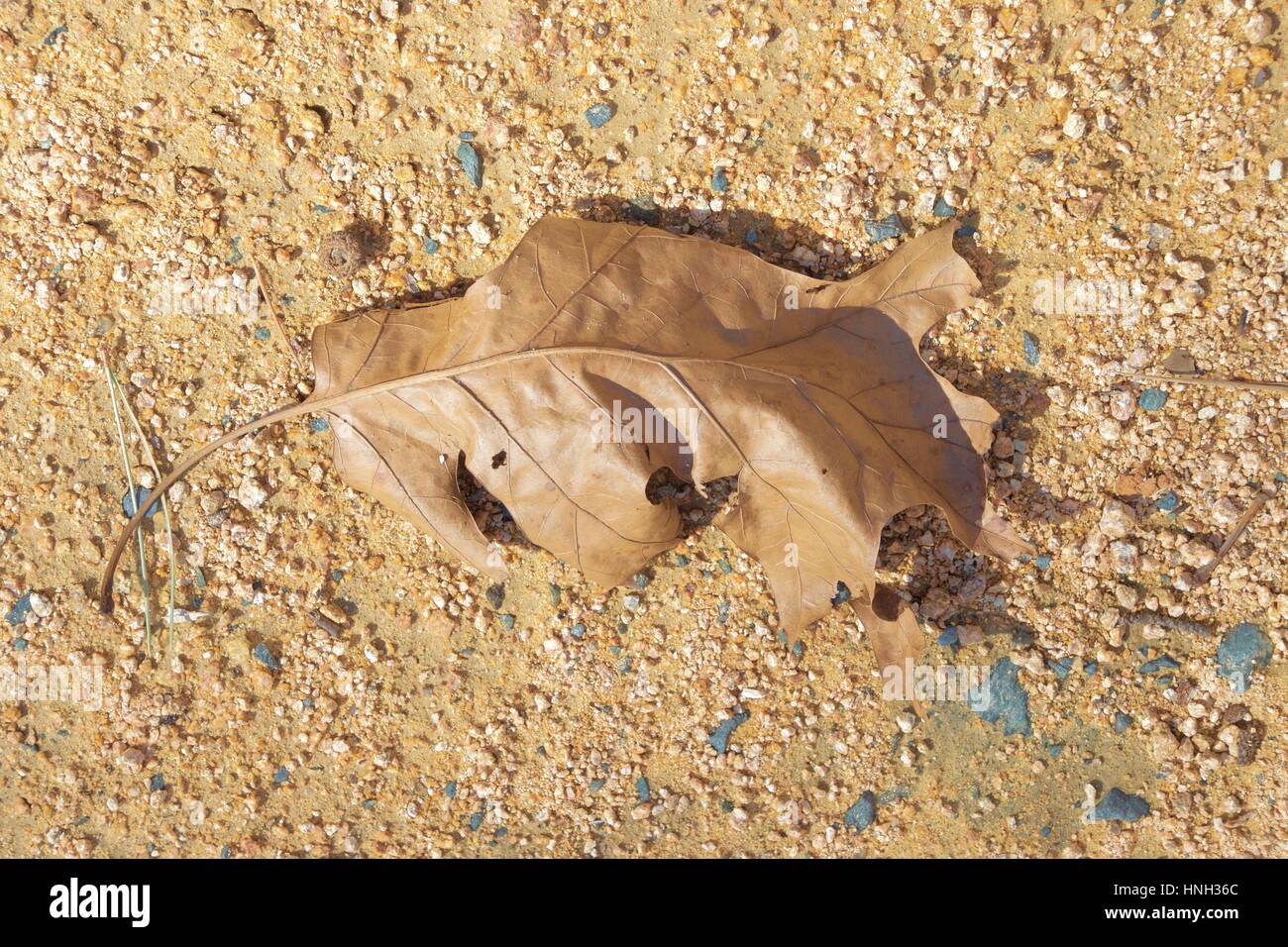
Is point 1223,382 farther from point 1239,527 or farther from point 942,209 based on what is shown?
point 942,209

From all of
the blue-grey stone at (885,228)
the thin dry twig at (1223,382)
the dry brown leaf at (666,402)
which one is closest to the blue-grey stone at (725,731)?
the dry brown leaf at (666,402)

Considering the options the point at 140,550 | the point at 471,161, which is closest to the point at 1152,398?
the point at 471,161

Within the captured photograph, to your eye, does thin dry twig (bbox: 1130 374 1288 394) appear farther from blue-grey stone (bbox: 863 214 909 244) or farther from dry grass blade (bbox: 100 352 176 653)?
dry grass blade (bbox: 100 352 176 653)

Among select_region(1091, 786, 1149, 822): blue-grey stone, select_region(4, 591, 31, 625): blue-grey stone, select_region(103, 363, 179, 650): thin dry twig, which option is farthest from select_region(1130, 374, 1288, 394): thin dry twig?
select_region(4, 591, 31, 625): blue-grey stone

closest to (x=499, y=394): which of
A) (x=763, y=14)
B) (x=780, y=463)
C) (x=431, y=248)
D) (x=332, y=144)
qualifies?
(x=431, y=248)

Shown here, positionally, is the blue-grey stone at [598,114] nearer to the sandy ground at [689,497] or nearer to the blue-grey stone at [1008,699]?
the sandy ground at [689,497]

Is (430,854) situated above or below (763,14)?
below

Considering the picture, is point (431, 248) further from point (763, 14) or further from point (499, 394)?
point (763, 14)
